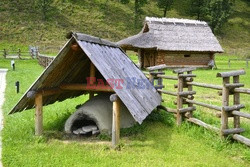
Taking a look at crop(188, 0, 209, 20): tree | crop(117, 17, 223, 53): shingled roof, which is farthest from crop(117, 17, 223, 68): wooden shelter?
crop(188, 0, 209, 20): tree

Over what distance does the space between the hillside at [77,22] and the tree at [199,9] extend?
1.88 m

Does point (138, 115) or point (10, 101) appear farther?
point (10, 101)

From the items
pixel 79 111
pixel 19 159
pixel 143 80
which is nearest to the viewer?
pixel 19 159

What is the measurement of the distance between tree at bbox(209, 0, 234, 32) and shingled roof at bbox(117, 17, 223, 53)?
29.8 m

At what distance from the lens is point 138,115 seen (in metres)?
5.61

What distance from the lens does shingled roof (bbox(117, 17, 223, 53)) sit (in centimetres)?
2517

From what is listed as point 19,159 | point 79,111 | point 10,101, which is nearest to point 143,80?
point 79,111

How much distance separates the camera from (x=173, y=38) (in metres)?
25.9

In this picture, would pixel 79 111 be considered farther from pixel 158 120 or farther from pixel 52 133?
pixel 158 120

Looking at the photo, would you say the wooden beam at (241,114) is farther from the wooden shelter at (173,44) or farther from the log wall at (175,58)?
the log wall at (175,58)

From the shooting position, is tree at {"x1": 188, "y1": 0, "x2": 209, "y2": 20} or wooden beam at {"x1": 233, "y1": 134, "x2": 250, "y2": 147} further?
tree at {"x1": 188, "y1": 0, "x2": 209, "y2": 20}

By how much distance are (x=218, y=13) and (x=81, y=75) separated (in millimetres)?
54440

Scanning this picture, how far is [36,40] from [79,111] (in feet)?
124

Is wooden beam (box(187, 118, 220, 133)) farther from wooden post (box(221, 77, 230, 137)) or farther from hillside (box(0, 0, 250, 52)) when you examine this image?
hillside (box(0, 0, 250, 52))
